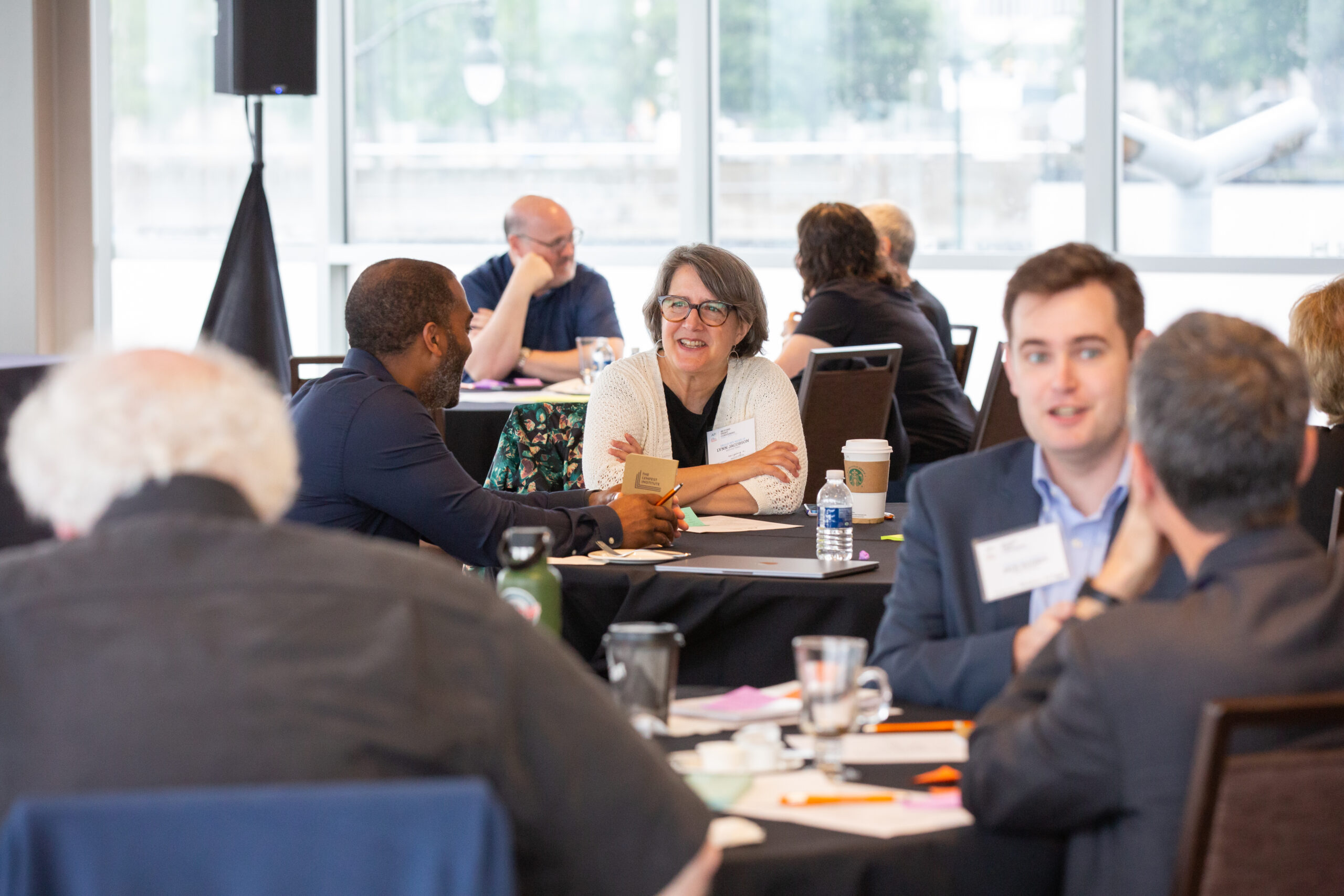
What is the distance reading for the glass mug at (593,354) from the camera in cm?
589

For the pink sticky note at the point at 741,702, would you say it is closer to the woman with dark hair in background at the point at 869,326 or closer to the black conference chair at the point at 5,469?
the woman with dark hair in background at the point at 869,326

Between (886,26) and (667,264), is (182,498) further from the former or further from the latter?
(886,26)

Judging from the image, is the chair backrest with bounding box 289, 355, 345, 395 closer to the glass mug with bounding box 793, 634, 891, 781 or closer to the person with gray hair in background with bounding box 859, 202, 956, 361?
the person with gray hair in background with bounding box 859, 202, 956, 361

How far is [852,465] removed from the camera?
11.4 feet

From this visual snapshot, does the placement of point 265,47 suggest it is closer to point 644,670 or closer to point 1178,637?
point 644,670

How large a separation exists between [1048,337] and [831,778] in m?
0.76

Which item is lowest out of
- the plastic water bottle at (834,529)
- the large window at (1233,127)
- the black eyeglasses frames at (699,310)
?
the plastic water bottle at (834,529)

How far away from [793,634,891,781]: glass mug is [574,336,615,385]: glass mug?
4256 millimetres

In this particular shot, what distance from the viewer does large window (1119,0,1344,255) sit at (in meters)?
7.47

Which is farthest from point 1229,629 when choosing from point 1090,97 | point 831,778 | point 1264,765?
point 1090,97

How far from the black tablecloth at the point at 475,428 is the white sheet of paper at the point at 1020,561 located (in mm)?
3400

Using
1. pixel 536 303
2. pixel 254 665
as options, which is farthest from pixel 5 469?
pixel 254 665

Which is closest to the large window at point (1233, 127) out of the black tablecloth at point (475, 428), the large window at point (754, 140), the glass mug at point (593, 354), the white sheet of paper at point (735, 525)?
the large window at point (754, 140)

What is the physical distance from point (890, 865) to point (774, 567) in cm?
145
